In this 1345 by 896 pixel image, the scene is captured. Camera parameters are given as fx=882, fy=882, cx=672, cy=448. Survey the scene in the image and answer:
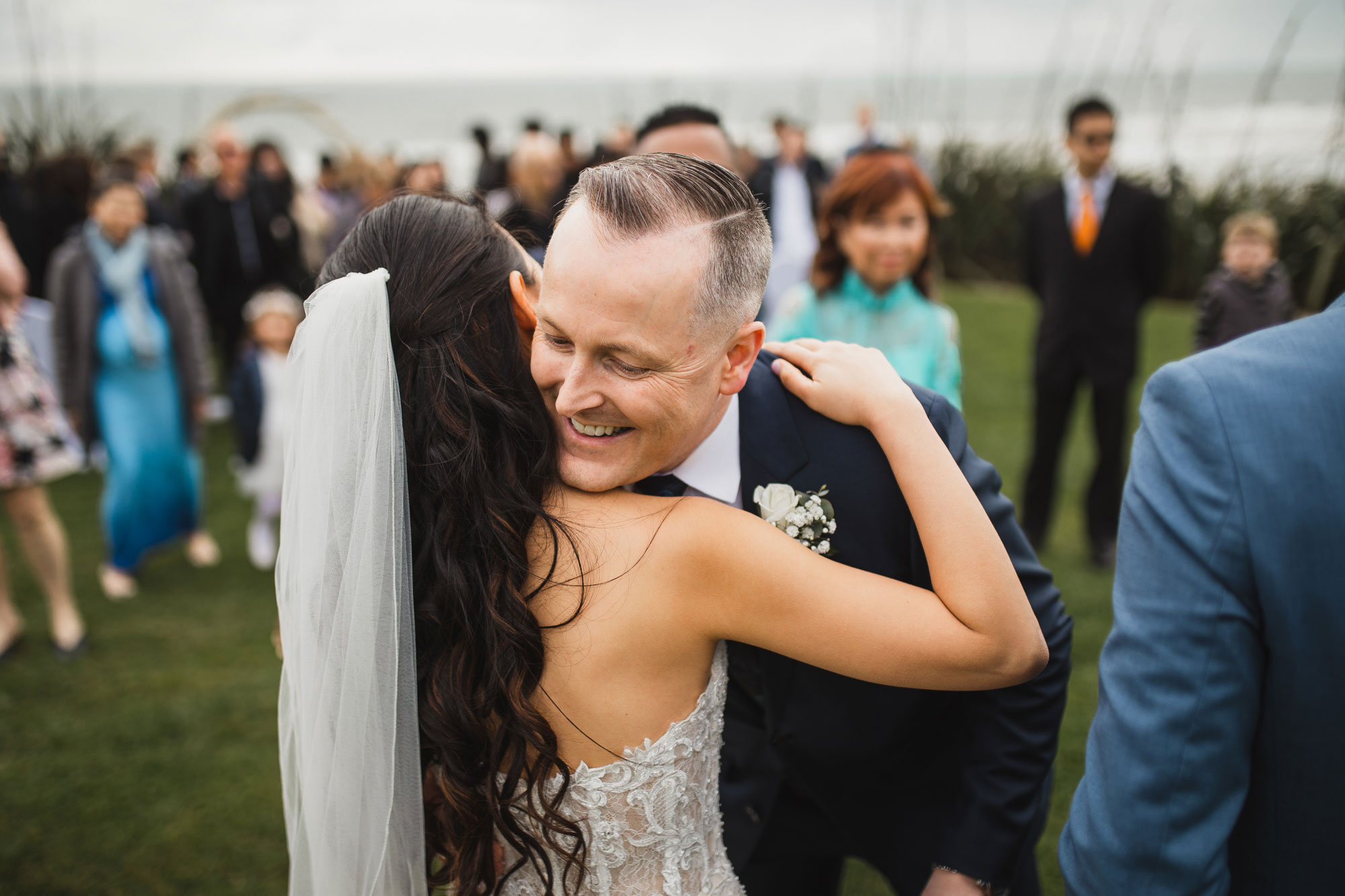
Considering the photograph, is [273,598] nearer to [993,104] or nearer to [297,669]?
[297,669]

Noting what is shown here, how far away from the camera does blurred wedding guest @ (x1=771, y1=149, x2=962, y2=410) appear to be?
11.5 feet

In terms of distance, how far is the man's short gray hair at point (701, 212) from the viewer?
132cm

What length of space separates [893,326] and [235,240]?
7.00m

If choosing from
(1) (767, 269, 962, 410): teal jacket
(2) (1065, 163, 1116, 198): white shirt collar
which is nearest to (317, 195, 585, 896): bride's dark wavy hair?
(1) (767, 269, 962, 410): teal jacket

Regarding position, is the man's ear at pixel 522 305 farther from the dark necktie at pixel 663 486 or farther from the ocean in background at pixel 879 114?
the ocean in background at pixel 879 114

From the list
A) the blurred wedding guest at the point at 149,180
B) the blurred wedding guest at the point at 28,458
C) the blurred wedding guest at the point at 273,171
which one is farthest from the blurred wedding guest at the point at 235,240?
the blurred wedding guest at the point at 28,458

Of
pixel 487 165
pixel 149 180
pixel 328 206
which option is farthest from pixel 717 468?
pixel 328 206

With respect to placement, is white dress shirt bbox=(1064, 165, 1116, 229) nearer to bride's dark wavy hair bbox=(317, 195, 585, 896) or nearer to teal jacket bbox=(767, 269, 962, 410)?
teal jacket bbox=(767, 269, 962, 410)

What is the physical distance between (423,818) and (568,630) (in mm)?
501

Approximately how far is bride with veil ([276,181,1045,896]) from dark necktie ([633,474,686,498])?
0.17 metres

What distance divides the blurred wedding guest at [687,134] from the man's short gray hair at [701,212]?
2225 millimetres

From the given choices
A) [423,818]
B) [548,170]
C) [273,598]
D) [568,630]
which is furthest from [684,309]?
[548,170]

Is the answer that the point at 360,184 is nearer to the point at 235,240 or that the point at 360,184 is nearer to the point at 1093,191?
the point at 235,240

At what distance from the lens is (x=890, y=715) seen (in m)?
1.74
